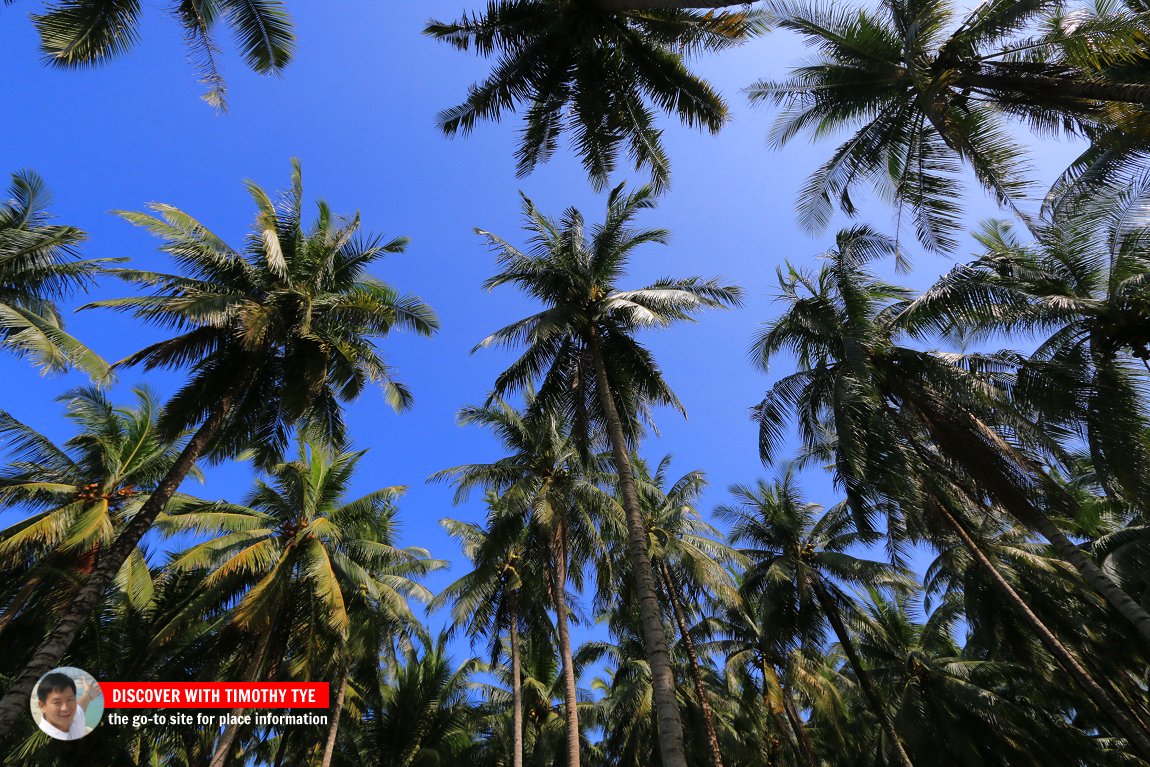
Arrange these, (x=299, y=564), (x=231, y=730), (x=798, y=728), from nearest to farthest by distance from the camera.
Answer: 1. (x=231, y=730)
2. (x=299, y=564)
3. (x=798, y=728)

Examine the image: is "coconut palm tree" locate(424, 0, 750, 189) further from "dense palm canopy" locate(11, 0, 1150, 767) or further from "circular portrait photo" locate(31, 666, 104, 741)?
"circular portrait photo" locate(31, 666, 104, 741)

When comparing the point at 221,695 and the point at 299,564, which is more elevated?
the point at 299,564

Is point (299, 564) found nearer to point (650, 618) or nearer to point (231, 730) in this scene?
point (231, 730)

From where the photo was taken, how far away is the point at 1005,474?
474 inches

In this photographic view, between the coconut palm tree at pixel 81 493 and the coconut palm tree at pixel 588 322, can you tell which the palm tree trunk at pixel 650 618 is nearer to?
the coconut palm tree at pixel 588 322

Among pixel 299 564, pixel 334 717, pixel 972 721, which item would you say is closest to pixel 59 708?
pixel 299 564

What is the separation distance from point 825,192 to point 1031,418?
23.5 ft

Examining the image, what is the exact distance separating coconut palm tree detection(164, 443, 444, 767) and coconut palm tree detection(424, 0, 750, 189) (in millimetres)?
10399

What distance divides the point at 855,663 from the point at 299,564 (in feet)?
59.2

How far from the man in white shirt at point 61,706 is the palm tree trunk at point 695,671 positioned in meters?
15.5

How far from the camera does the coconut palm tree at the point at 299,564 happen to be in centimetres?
1418

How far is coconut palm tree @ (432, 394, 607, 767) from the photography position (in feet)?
58.4

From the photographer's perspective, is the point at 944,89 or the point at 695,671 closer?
the point at 944,89

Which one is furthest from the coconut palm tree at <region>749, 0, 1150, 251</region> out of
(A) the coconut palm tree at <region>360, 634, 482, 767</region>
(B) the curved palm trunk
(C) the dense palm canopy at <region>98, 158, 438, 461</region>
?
(A) the coconut palm tree at <region>360, 634, 482, 767</region>
